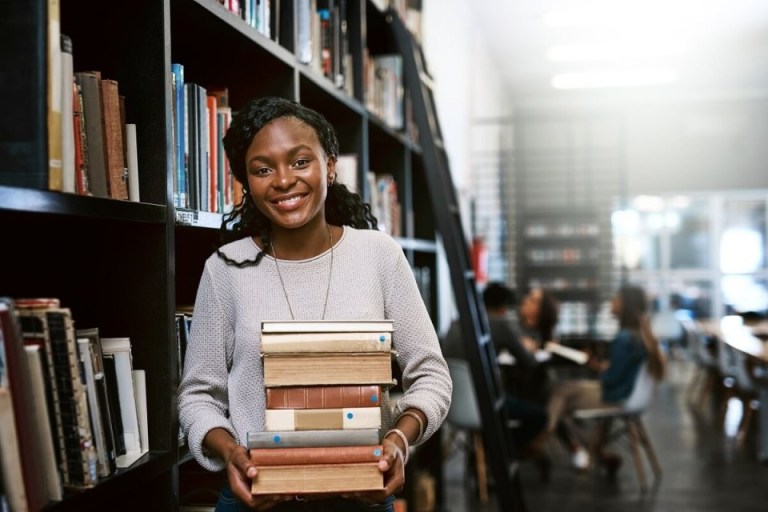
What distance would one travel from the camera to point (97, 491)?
1301 millimetres

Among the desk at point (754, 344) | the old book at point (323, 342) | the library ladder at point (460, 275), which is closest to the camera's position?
the old book at point (323, 342)

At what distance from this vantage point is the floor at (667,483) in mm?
4750

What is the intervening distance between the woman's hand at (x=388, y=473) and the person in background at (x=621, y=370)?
4283mm

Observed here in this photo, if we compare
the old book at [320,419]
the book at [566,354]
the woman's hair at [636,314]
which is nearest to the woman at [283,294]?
the old book at [320,419]

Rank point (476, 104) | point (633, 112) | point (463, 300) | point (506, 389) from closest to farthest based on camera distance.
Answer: point (463, 300), point (506, 389), point (476, 104), point (633, 112)

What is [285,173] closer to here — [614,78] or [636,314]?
[636,314]

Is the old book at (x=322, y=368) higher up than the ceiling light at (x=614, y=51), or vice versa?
the ceiling light at (x=614, y=51)

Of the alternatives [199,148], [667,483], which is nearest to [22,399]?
[199,148]

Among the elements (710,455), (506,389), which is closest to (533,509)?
Answer: (506,389)

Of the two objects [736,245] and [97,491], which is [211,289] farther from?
[736,245]

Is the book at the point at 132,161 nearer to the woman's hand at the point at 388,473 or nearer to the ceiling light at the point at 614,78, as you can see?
the woman's hand at the point at 388,473

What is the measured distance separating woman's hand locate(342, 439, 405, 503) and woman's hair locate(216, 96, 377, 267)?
427mm

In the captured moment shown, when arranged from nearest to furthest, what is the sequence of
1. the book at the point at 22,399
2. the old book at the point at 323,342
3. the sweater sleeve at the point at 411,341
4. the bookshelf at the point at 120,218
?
the book at the point at 22,399, the bookshelf at the point at 120,218, the old book at the point at 323,342, the sweater sleeve at the point at 411,341

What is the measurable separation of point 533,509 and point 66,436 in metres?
3.86
